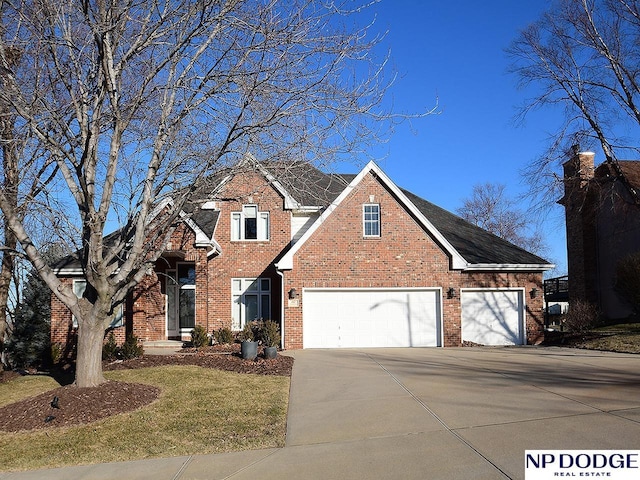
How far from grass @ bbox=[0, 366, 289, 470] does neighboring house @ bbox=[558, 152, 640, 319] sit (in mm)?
18993

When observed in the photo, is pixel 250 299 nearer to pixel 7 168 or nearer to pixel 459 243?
pixel 459 243

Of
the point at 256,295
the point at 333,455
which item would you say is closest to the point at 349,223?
the point at 256,295

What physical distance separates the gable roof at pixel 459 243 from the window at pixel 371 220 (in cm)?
81

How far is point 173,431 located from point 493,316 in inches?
579

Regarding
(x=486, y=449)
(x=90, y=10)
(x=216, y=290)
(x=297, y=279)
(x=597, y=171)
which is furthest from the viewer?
(x=597, y=171)

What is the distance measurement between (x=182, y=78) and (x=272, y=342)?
8.87 meters

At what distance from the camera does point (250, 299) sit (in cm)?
2119

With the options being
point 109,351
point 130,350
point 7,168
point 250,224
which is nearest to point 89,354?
point 7,168

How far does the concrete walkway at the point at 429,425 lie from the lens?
6.54 m

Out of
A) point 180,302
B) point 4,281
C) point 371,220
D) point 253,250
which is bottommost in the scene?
point 180,302

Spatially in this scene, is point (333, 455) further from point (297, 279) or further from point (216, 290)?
point (216, 290)

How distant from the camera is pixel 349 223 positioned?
63.7ft

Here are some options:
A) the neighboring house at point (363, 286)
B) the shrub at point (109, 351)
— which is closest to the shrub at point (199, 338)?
the neighboring house at point (363, 286)

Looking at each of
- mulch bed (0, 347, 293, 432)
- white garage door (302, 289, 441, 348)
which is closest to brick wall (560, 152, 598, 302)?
white garage door (302, 289, 441, 348)
